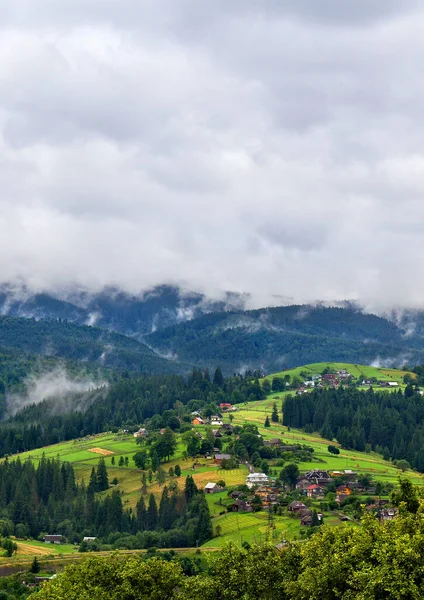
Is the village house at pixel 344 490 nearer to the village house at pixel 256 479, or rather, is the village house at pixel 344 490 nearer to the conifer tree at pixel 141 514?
the village house at pixel 256 479

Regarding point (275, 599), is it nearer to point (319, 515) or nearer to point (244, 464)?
point (319, 515)

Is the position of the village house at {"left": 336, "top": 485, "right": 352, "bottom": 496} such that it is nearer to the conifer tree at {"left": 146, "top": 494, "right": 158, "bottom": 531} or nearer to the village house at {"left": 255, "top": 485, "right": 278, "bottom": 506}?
the village house at {"left": 255, "top": 485, "right": 278, "bottom": 506}

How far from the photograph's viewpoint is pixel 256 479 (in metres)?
178

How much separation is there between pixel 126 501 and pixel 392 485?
213 feet

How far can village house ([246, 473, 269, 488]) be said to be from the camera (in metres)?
176

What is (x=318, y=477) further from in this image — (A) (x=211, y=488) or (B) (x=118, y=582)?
(B) (x=118, y=582)

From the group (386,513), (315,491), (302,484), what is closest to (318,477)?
(302,484)

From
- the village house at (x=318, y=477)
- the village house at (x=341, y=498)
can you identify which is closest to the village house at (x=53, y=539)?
the village house at (x=318, y=477)

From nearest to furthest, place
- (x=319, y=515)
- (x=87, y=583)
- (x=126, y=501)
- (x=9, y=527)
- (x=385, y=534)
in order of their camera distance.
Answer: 1. (x=385, y=534)
2. (x=87, y=583)
3. (x=319, y=515)
4. (x=9, y=527)
5. (x=126, y=501)

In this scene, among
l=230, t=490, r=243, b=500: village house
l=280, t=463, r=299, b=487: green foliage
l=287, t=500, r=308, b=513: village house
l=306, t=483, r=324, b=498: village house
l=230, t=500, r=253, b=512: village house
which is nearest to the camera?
l=287, t=500, r=308, b=513: village house

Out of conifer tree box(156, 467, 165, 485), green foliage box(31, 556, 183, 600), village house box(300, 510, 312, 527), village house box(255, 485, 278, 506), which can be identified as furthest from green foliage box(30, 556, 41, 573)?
conifer tree box(156, 467, 165, 485)

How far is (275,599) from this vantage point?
245ft

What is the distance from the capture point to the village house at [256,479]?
176 metres

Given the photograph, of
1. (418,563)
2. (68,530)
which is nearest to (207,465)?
(68,530)
